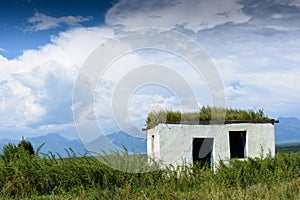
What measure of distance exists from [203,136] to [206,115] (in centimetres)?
88

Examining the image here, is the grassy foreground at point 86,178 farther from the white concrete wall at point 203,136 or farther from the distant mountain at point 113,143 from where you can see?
the white concrete wall at point 203,136

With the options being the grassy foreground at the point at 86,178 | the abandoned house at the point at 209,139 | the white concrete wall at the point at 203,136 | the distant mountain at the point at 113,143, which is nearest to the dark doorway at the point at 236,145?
the abandoned house at the point at 209,139

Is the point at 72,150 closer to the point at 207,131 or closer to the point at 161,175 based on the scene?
the point at 161,175

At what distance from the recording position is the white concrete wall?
16531 millimetres

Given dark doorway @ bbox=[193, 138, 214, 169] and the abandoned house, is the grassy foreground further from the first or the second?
dark doorway @ bbox=[193, 138, 214, 169]

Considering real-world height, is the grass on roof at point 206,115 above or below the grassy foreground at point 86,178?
above

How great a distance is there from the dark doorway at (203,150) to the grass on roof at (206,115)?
1005 millimetres

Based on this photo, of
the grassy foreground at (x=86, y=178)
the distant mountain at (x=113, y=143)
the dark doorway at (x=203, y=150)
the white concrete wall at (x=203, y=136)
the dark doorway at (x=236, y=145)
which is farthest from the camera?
the dark doorway at (x=236, y=145)

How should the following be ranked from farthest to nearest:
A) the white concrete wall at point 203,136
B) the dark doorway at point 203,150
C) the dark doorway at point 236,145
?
1. the dark doorway at point 236,145
2. the dark doorway at point 203,150
3. the white concrete wall at point 203,136

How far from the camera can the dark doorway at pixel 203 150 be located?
1770 cm

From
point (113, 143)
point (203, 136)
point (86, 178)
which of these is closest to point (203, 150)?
point (203, 136)

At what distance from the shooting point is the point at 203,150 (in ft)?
60.4

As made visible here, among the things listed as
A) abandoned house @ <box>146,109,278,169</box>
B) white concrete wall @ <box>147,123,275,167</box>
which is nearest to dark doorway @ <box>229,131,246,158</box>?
abandoned house @ <box>146,109,278,169</box>

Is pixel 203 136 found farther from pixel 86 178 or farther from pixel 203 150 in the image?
pixel 86 178
